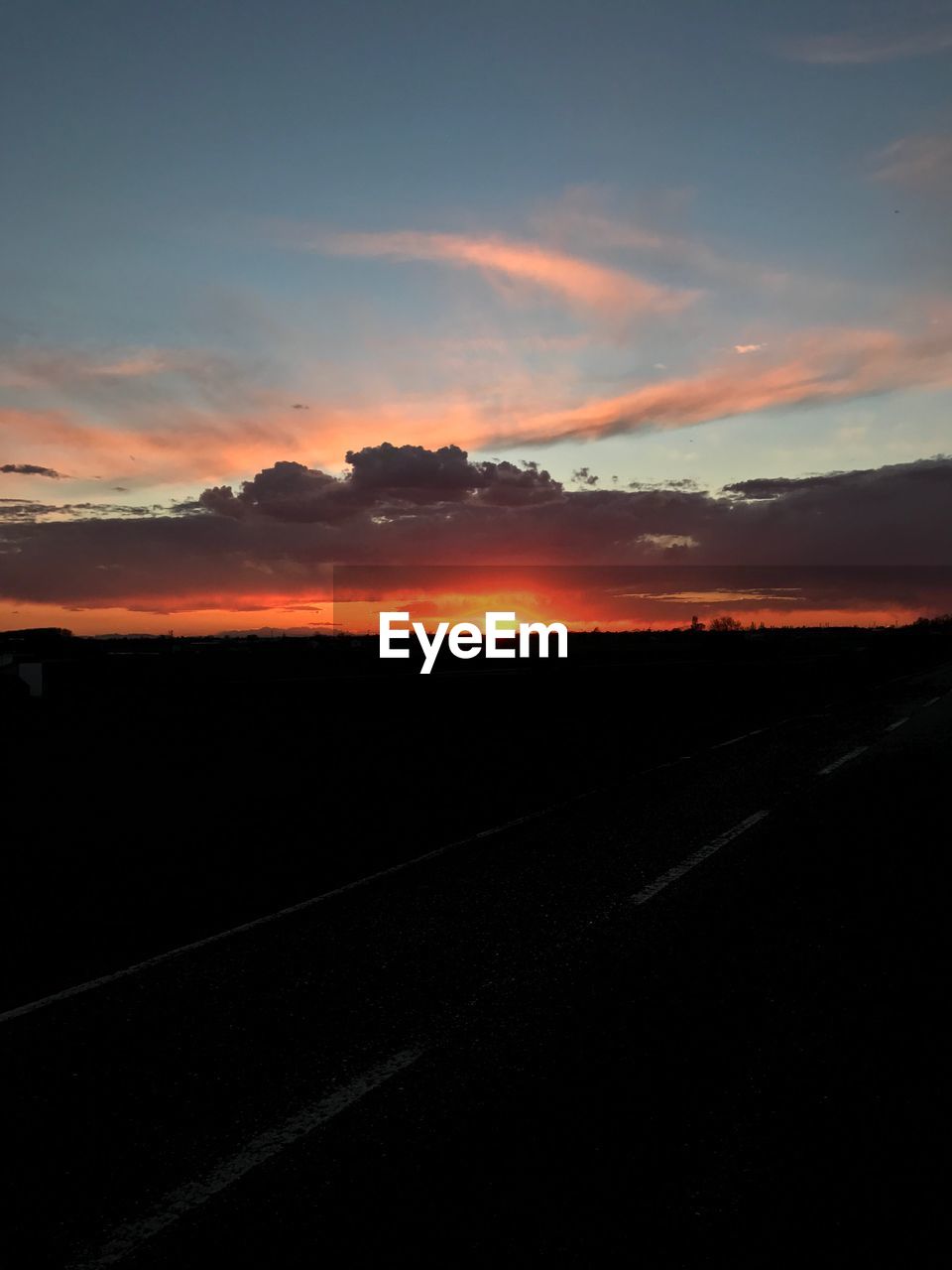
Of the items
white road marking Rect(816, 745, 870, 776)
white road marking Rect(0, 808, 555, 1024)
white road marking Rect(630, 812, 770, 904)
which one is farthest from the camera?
white road marking Rect(816, 745, 870, 776)

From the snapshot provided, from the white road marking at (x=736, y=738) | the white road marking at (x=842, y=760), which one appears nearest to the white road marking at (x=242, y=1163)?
the white road marking at (x=842, y=760)

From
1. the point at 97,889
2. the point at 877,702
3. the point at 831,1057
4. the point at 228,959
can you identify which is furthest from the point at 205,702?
the point at 877,702

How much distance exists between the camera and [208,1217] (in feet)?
10.6

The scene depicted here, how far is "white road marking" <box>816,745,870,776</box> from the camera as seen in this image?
14.6 metres

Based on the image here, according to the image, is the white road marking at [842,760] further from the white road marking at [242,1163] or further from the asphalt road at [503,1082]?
the white road marking at [242,1163]

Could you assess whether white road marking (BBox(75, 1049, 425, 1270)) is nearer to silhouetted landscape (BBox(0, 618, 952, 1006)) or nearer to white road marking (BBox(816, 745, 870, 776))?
silhouetted landscape (BBox(0, 618, 952, 1006))

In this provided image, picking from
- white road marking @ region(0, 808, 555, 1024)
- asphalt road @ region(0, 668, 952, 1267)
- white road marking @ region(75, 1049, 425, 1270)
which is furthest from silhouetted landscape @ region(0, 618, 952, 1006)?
white road marking @ region(75, 1049, 425, 1270)

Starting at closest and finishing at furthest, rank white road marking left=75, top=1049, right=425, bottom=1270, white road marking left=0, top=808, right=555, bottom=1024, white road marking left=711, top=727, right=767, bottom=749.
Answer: white road marking left=75, top=1049, right=425, bottom=1270
white road marking left=0, top=808, right=555, bottom=1024
white road marking left=711, top=727, right=767, bottom=749

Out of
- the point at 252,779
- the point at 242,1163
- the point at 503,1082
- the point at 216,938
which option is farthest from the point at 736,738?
the point at 242,1163

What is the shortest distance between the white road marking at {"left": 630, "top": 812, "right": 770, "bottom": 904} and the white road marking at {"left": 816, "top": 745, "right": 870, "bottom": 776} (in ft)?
12.9

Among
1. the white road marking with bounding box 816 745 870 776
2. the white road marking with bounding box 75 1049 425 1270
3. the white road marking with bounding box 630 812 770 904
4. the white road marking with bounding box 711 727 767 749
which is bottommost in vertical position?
the white road marking with bounding box 711 727 767 749

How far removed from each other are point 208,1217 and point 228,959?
2.89 m

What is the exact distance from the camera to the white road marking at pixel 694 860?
7.46 metres

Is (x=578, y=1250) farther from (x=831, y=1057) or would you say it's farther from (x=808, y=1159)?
(x=831, y=1057)
